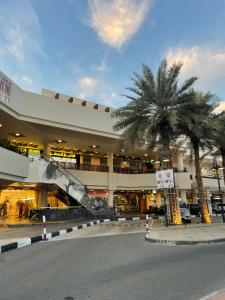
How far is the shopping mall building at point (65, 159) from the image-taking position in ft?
82.8

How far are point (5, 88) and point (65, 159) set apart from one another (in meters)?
15.9

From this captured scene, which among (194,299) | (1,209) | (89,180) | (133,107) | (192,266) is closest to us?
(194,299)

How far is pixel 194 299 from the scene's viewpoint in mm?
5156

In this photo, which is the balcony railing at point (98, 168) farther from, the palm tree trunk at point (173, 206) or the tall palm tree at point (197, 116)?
the tall palm tree at point (197, 116)

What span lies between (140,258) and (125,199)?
37.0m

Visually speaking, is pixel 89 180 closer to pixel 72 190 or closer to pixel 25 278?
pixel 72 190

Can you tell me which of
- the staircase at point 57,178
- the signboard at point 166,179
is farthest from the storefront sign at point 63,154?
the signboard at point 166,179

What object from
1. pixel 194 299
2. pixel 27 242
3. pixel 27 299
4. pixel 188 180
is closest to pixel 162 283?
pixel 194 299

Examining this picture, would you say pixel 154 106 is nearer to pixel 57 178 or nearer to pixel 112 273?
pixel 57 178

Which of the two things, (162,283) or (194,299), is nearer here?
(194,299)

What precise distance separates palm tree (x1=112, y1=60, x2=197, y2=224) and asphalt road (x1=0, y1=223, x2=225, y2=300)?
11788mm

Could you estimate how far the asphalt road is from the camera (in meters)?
5.57

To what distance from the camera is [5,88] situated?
898 inches

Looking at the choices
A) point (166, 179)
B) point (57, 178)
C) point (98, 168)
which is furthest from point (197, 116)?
point (98, 168)
